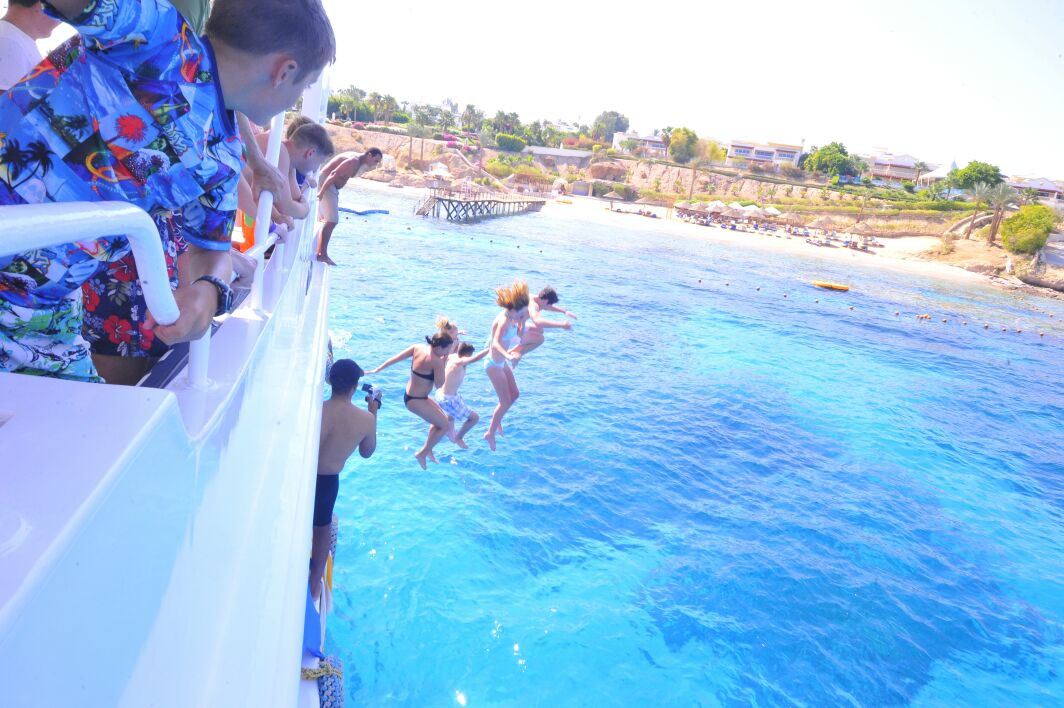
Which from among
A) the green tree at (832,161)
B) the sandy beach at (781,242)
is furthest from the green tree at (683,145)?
the sandy beach at (781,242)

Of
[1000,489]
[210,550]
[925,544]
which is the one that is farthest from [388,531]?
[1000,489]

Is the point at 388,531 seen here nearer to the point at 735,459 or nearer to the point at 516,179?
the point at 735,459

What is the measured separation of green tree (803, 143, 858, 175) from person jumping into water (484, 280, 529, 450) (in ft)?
250

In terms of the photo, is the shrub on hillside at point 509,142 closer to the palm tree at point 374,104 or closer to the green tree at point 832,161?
the palm tree at point 374,104

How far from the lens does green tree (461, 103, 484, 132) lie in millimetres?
91569

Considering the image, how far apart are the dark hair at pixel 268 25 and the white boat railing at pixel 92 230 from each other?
65 cm

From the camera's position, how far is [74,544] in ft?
2.71

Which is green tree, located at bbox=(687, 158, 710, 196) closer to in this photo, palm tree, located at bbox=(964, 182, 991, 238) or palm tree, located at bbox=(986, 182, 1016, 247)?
palm tree, located at bbox=(964, 182, 991, 238)

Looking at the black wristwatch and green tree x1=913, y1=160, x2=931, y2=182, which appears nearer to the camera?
the black wristwatch

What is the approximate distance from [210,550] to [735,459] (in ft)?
30.2

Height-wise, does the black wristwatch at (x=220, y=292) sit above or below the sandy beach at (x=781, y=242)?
above

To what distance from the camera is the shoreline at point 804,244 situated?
136 ft

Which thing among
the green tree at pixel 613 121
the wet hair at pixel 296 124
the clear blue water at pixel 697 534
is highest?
the green tree at pixel 613 121

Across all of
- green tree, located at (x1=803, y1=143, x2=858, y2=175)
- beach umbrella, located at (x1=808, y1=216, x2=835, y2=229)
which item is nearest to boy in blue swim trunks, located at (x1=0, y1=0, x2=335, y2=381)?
beach umbrella, located at (x1=808, y1=216, x2=835, y2=229)
